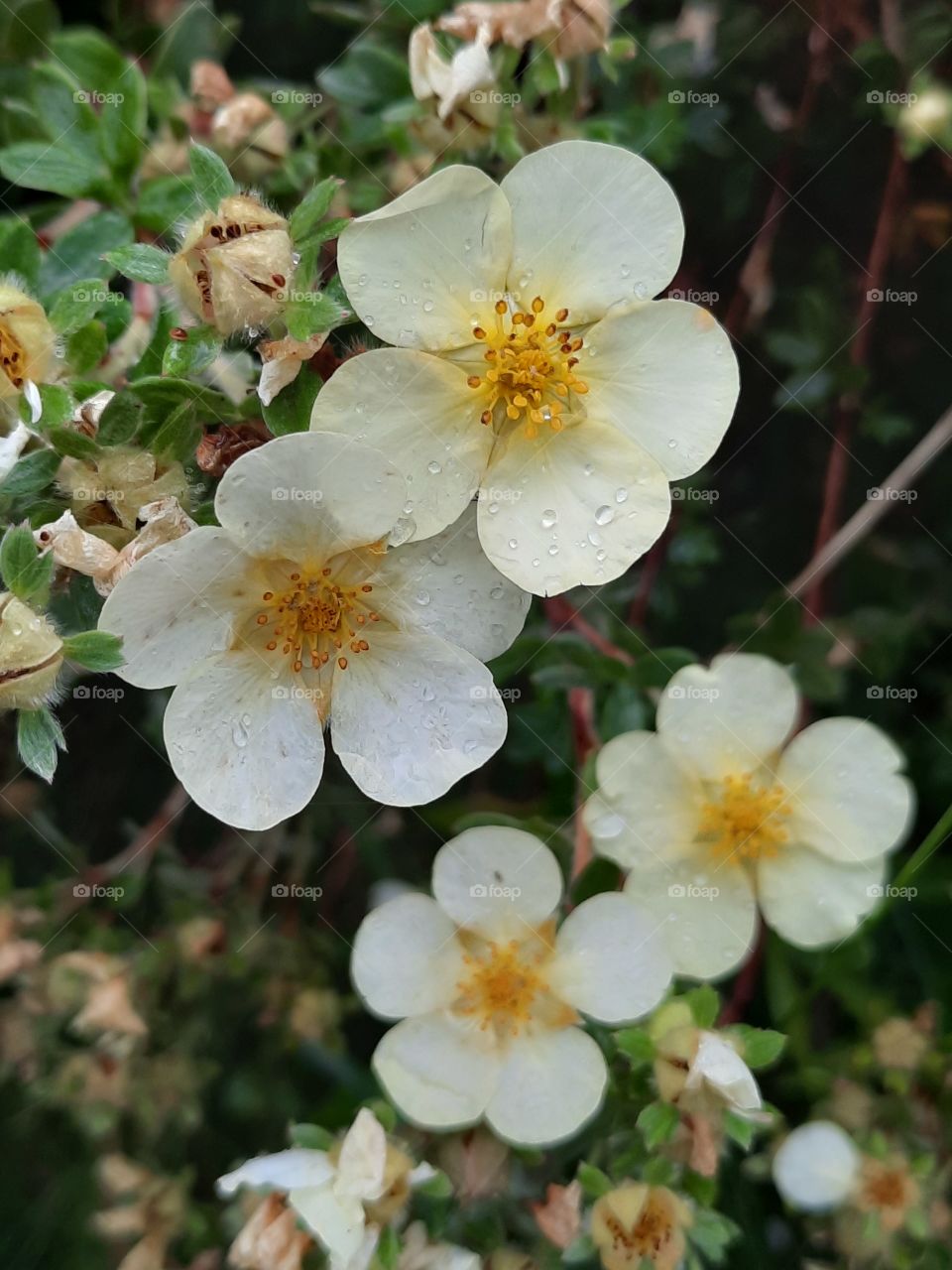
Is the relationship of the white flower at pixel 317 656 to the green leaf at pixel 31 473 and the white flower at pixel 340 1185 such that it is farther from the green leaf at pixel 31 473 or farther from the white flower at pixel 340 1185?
the white flower at pixel 340 1185

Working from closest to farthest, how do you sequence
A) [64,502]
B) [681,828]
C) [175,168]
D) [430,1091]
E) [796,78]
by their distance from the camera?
1. [64,502]
2. [430,1091]
3. [681,828]
4. [175,168]
5. [796,78]

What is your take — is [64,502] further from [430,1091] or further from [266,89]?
[266,89]

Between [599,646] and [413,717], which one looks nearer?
[413,717]

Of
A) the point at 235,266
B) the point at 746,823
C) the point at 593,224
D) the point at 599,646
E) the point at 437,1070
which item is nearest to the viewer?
the point at 235,266

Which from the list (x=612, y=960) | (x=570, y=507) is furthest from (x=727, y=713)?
(x=570, y=507)

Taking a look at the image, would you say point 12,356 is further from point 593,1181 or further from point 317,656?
point 593,1181

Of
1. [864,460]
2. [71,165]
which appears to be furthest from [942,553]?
[71,165]
